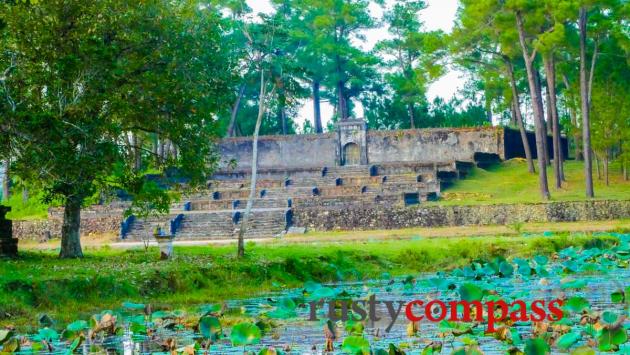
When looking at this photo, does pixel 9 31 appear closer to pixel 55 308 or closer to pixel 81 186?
pixel 81 186

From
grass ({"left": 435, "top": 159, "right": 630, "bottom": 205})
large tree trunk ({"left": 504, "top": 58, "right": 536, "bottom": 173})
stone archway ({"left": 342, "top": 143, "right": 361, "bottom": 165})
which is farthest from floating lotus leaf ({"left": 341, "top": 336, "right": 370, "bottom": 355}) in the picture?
stone archway ({"left": 342, "top": 143, "right": 361, "bottom": 165})

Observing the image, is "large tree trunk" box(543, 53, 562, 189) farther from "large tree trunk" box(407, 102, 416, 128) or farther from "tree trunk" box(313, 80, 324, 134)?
"tree trunk" box(313, 80, 324, 134)

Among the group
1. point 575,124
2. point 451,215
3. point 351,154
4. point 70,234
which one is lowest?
point 451,215

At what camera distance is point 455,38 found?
146 ft

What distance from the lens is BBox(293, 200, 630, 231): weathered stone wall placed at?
4000 centimetres

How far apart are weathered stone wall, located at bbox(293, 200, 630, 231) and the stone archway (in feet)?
43.3

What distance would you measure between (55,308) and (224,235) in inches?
914

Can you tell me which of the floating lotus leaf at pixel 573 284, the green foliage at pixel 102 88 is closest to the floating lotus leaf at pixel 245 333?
the floating lotus leaf at pixel 573 284

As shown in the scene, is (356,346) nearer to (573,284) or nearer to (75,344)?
(75,344)

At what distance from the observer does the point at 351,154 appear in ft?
184

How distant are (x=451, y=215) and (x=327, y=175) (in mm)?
12406

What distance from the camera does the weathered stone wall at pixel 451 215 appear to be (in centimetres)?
4000

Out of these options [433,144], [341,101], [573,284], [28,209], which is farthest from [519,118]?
[573,284]

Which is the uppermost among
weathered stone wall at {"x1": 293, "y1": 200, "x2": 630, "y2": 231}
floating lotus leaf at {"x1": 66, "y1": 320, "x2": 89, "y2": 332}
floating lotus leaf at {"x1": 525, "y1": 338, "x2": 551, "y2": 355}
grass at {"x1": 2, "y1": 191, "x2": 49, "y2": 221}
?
grass at {"x1": 2, "y1": 191, "x2": 49, "y2": 221}
